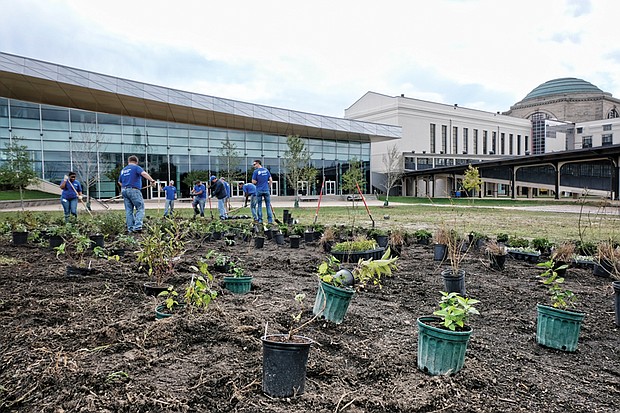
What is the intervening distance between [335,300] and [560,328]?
1.75 m

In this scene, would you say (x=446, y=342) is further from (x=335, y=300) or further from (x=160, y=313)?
(x=160, y=313)

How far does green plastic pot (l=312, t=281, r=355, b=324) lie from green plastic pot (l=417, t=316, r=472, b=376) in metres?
0.87

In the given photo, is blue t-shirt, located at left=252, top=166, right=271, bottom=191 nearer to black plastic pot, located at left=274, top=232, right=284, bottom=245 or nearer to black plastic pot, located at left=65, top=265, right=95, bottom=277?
black plastic pot, located at left=274, top=232, right=284, bottom=245

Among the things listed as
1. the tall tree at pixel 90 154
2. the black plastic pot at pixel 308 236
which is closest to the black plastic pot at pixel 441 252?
the black plastic pot at pixel 308 236

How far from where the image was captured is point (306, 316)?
3885 millimetres

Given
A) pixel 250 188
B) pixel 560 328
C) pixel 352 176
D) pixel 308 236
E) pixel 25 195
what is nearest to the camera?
pixel 560 328

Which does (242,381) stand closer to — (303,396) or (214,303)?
(303,396)

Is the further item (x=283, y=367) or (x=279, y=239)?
(x=279, y=239)

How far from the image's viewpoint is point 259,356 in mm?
2908

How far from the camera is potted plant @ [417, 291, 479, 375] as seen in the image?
2.69 m

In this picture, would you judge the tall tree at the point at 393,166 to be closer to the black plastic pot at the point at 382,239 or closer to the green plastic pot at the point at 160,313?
the black plastic pot at the point at 382,239

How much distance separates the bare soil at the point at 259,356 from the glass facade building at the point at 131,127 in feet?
85.0

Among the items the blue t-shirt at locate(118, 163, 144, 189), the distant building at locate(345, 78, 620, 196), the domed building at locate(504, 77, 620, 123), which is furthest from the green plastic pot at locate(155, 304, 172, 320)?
the domed building at locate(504, 77, 620, 123)

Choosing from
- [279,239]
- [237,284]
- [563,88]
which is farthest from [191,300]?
[563,88]
